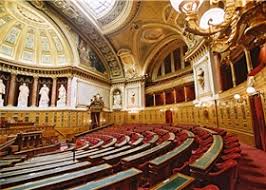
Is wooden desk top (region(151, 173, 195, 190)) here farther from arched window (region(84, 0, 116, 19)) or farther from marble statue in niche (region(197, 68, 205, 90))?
arched window (region(84, 0, 116, 19))

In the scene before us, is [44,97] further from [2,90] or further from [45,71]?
[2,90]

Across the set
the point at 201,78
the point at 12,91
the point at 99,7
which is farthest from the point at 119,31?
the point at 12,91

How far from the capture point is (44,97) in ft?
41.8

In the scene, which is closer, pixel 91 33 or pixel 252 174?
pixel 252 174

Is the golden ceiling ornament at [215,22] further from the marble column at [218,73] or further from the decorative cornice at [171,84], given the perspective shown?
the decorative cornice at [171,84]

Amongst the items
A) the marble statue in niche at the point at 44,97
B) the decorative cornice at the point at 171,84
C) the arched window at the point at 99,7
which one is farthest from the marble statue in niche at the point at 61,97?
the decorative cornice at the point at 171,84

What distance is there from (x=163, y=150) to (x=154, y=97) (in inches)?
481

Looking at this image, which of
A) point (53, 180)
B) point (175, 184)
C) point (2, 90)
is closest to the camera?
point (175, 184)

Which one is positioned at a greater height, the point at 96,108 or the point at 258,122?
the point at 96,108

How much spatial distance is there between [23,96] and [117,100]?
26.1 feet

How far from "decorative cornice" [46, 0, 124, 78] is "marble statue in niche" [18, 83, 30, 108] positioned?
20.5 ft

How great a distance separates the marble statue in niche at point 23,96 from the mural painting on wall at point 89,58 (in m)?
4.78

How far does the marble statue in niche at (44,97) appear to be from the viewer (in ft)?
41.0

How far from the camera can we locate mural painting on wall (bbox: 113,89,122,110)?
635 inches
